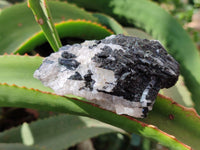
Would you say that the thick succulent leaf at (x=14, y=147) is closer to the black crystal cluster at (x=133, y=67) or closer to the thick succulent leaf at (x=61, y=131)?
the thick succulent leaf at (x=61, y=131)

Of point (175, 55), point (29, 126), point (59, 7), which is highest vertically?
point (59, 7)

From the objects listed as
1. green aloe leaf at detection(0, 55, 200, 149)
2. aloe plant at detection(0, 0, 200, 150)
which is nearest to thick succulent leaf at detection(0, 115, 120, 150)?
aloe plant at detection(0, 0, 200, 150)

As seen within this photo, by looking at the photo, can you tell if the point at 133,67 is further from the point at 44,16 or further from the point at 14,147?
the point at 14,147

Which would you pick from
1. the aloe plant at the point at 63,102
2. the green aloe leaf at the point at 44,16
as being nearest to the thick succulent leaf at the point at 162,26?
the aloe plant at the point at 63,102

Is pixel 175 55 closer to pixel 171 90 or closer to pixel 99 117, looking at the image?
pixel 171 90

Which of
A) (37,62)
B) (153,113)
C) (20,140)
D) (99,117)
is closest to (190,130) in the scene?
(153,113)

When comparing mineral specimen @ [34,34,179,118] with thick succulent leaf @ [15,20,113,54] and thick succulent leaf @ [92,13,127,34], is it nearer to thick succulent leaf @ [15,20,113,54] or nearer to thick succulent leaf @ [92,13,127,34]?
thick succulent leaf @ [15,20,113,54]
